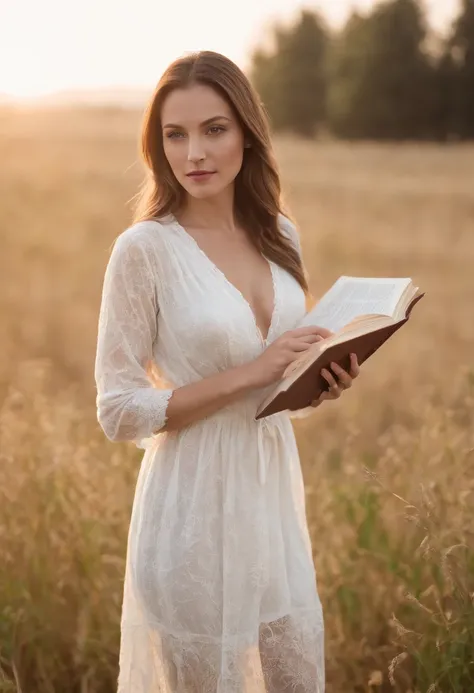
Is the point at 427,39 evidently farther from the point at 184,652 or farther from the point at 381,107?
the point at 184,652

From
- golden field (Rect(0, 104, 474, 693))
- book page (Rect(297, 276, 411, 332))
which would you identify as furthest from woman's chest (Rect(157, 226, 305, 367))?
golden field (Rect(0, 104, 474, 693))

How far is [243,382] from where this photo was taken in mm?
2264

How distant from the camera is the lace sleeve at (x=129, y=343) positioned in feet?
7.57

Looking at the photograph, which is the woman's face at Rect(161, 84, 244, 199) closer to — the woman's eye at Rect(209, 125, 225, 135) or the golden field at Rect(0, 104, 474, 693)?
the woman's eye at Rect(209, 125, 225, 135)

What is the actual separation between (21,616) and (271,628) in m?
1.16

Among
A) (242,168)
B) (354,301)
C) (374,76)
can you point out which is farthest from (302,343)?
(374,76)

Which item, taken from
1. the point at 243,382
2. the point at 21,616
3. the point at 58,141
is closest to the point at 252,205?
the point at 243,382

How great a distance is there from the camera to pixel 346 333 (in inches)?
83.3

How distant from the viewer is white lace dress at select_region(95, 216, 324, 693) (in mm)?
2309

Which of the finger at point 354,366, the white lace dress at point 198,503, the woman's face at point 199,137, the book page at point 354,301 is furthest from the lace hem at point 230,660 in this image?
the woman's face at point 199,137

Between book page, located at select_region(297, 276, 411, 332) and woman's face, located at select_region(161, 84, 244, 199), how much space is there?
42 cm

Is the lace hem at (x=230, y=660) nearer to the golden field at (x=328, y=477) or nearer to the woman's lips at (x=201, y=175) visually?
the golden field at (x=328, y=477)

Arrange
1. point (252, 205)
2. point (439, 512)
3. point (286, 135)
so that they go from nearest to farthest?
point (252, 205) < point (439, 512) < point (286, 135)

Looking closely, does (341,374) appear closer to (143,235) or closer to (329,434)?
(143,235)
